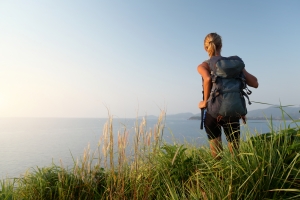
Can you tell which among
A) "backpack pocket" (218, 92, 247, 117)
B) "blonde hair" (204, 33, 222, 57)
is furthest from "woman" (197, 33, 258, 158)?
"backpack pocket" (218, 92, 247, 117)

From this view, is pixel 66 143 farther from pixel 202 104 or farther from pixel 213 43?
pixel 213 43

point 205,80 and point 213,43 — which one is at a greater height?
point 213,43

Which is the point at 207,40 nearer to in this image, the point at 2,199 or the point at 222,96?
the point at 222,96

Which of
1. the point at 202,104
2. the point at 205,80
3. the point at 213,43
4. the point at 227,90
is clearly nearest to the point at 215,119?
the point at 202,104

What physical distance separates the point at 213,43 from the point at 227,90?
71cm

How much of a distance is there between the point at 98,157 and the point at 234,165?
6.20 ft

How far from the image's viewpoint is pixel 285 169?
187 centimetres

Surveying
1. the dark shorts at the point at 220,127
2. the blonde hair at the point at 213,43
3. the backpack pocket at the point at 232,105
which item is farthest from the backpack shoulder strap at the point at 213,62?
the dark shorts at the point at 220,127

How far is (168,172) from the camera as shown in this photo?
2.63 metres

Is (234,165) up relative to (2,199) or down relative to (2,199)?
up

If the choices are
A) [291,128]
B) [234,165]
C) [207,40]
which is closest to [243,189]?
[234,165]

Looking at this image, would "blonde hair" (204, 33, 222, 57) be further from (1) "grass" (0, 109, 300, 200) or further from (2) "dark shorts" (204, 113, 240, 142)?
(1) "grass" (0, 109, 300, 200)

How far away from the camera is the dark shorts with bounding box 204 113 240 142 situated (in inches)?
104

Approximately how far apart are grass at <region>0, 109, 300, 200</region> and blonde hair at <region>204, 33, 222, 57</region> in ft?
3.68
